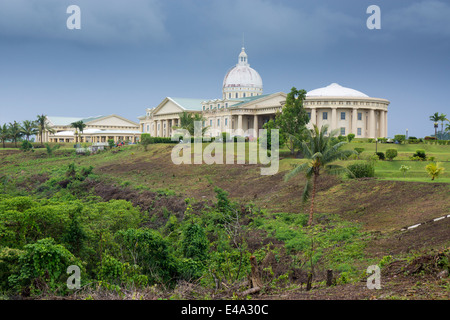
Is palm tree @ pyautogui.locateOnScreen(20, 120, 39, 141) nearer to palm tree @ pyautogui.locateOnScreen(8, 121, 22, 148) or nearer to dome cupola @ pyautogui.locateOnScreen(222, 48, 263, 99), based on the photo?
palm tree @ pyautogui.locateOnScreen(8, 121, 22, 148)

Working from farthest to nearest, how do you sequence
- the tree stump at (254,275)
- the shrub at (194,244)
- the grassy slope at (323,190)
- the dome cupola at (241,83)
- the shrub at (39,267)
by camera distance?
the dome cupola at (241,83) < the grassy slope at (323,190) < the shrub at (194,244) < the shrub at (39,267) < the tree stump at (254,275)

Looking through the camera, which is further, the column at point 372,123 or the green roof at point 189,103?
the green roof at point 189,103

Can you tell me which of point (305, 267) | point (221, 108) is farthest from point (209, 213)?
point (221, 108)

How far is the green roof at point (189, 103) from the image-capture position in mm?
87938

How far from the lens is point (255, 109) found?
74938mm

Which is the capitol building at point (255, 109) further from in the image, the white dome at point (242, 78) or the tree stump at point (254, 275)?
the tree stump at point (254, 275)

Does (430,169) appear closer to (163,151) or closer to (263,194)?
(263,194)

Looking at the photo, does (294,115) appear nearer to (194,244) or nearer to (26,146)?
(194,244)

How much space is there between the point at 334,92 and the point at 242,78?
30644 millimetres

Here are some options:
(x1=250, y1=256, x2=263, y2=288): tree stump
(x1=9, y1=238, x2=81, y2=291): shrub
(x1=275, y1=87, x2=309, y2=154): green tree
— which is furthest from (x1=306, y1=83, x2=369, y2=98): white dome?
(x1=9, y1=238, x2=81, y2=291): shrub

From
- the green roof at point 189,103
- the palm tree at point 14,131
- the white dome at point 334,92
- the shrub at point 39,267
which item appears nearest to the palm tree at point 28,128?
the palm tree at point 14,131

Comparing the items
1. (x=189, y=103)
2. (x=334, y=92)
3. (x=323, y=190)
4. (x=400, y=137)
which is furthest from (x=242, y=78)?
(x=323, y=190)

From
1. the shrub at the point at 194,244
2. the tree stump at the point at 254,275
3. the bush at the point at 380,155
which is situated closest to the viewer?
the tree stump at the point at 254,275
